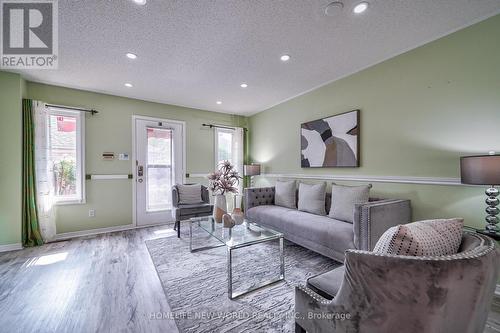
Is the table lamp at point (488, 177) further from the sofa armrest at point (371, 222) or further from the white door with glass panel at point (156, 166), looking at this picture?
the white door with glass panel at point (156, 166)

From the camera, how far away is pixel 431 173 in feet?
7.24

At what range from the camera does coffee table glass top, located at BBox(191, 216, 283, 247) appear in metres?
2.02

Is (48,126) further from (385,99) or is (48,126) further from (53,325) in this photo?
(385,99)

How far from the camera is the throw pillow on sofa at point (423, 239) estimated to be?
31.9 inches

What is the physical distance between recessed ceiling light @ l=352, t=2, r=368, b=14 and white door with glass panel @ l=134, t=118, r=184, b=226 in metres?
3.62

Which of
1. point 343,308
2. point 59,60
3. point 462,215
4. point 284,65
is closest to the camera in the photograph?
point 343,308

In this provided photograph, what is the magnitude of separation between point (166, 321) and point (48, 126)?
3.63m

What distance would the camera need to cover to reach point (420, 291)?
0.71m

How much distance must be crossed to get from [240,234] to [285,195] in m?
1.51

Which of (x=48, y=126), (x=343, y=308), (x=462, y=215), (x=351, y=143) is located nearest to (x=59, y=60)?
(x=48, y=126)

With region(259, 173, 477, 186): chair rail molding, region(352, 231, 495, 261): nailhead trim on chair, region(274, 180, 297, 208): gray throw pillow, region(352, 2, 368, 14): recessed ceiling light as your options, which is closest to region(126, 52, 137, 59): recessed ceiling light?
region(352, 2, 368, 14): recessed ceiling light

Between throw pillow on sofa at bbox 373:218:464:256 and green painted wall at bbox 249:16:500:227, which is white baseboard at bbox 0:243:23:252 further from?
green painted wall at bbox 249:16:500:227

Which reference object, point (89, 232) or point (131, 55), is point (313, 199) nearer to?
point (131, 55)

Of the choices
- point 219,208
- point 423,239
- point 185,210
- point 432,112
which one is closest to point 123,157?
point 185,210
